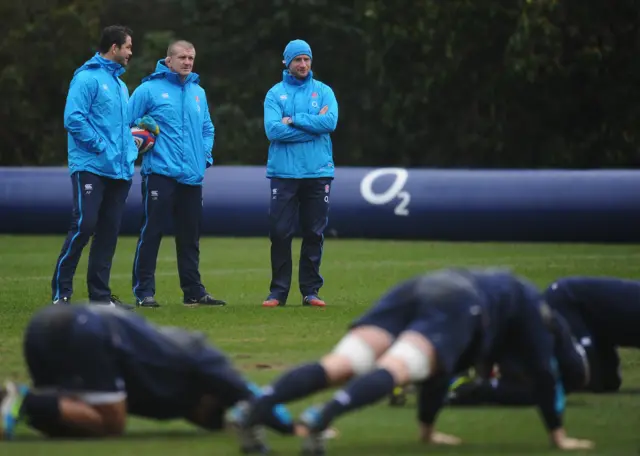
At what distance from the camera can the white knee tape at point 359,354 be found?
648 centimetres

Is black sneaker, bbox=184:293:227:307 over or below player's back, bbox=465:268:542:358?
below

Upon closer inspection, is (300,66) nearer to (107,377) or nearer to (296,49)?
(296,49)

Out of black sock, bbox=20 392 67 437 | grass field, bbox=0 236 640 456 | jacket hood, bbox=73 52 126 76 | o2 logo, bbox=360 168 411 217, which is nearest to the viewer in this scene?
black sock, bbox=20 392 67 437

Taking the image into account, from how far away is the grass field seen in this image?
6.87 meters

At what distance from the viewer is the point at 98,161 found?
1223 cm

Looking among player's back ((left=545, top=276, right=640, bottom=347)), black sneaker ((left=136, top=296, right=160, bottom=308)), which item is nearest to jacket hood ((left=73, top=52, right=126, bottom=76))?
black sneaker ((left=136, top=296, right=160, bottom=308))

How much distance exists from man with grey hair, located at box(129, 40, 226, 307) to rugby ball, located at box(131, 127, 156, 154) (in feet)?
0.14

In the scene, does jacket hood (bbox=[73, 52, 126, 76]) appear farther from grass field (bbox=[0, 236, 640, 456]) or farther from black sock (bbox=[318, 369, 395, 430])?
black sock (bbox=[318, 369, 395, 430])

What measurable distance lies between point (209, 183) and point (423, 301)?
49.8 ft

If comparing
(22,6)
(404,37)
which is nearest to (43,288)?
(404,37)

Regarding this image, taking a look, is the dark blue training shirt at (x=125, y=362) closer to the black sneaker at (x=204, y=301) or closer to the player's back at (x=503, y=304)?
the player's back at (x=503, y=304)

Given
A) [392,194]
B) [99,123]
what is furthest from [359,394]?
[392,194]

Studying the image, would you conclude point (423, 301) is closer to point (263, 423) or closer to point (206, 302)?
point (263, 423)

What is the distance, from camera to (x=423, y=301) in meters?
6.53
